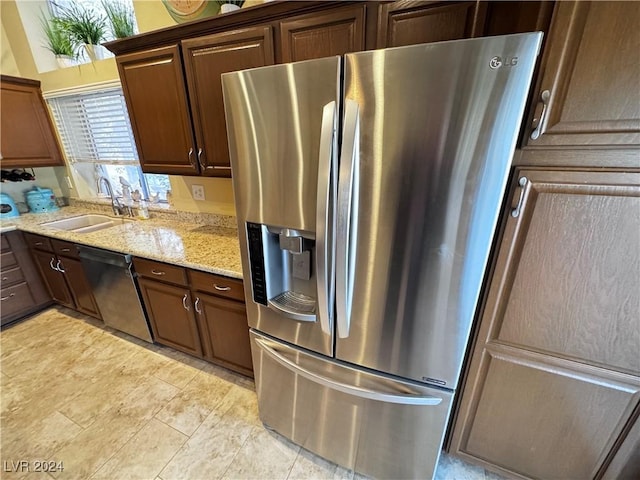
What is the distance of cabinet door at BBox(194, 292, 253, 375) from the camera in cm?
162

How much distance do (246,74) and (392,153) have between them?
56 cm

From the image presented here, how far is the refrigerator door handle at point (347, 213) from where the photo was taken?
0.78 m

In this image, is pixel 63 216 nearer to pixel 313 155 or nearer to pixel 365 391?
pixel 313 155

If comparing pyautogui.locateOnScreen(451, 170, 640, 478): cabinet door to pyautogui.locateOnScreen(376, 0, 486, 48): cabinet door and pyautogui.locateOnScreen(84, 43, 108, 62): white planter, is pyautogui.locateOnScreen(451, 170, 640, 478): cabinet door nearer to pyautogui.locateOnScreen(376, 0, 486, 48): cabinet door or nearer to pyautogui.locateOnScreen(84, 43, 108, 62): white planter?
pyautogui.locateOnScreen(376, 0, 486, 48): cabinet door

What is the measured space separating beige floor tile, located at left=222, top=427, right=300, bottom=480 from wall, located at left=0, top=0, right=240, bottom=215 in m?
1.51

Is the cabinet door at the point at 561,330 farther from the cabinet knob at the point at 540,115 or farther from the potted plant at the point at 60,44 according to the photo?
the potted plant at the point at 60,44

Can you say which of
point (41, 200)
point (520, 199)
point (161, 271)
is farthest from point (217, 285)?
point (41, 200)

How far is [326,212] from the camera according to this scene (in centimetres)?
86

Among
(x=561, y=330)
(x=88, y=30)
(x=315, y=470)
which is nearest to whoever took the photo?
(x=561, y=330)

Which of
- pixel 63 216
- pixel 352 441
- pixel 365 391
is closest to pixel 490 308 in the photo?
pixel 365 391

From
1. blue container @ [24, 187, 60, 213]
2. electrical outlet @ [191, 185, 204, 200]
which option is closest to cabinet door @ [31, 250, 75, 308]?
blue container @ [24, 187, 60, 213]

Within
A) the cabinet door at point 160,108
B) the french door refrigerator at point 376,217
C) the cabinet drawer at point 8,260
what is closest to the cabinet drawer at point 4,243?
the cabinet drawer at point 8,260

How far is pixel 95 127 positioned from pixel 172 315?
2.01 meters

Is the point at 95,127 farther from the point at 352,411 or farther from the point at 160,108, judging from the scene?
the point at 352,411
